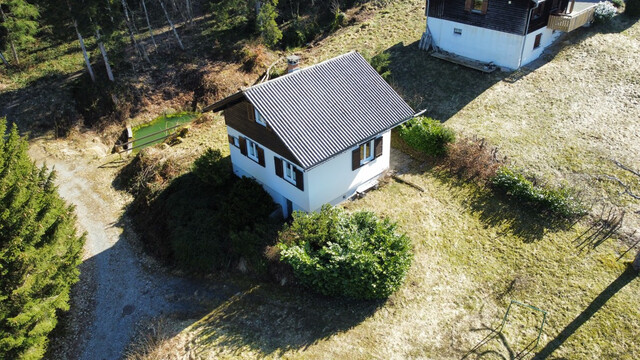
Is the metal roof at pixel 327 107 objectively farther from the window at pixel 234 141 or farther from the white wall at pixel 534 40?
the white wall at pixel 534 40

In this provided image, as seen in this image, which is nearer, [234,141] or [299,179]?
[299,179]

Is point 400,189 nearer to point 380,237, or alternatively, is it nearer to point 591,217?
point 380,237

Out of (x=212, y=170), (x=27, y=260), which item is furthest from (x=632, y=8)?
(x=27, y=260)

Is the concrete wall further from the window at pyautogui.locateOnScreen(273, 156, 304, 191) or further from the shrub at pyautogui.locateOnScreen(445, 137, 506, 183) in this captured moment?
the shrub at pyautogui.locateOnScreen(445, 137, 506, 183)

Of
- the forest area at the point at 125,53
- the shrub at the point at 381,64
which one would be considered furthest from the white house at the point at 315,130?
the forest area at the point at 125,53

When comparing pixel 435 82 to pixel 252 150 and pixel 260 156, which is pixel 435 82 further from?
pixel 260 156
